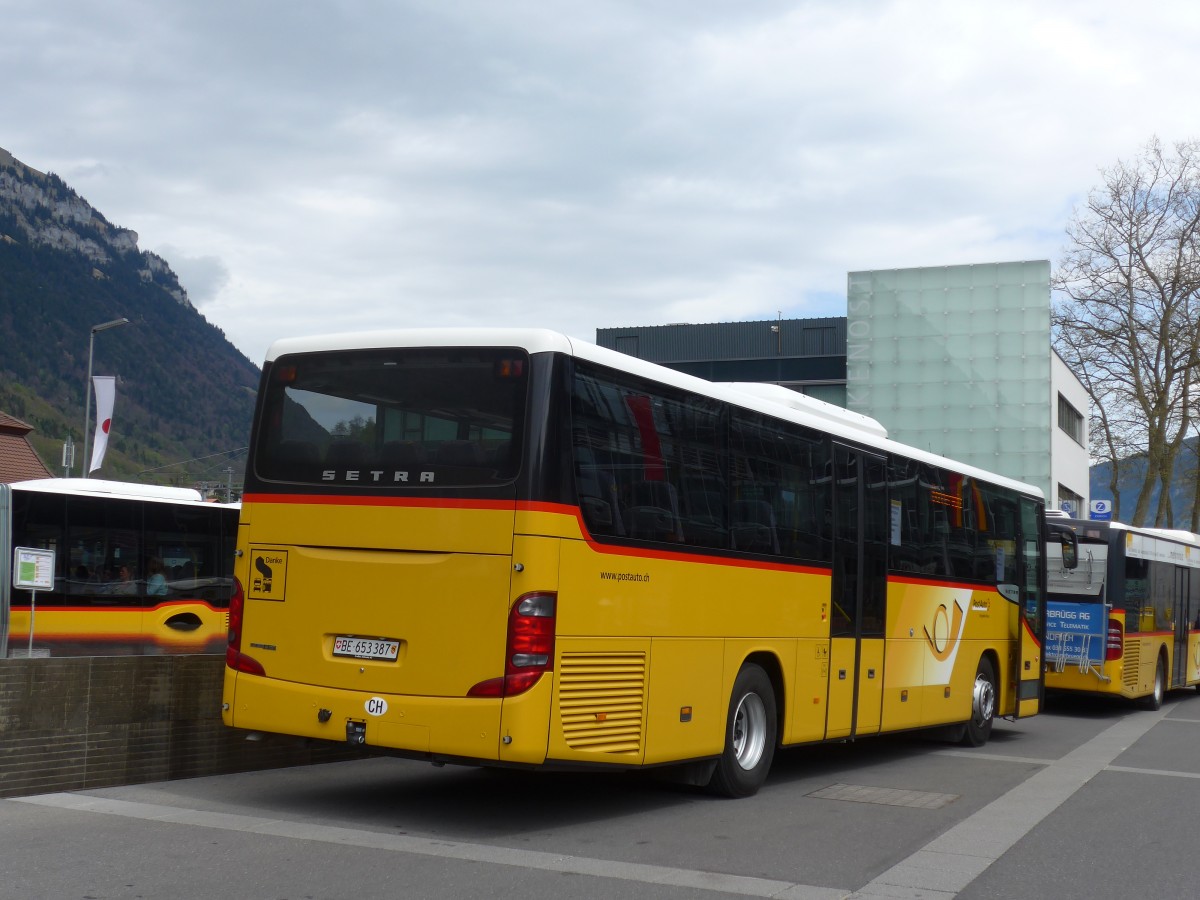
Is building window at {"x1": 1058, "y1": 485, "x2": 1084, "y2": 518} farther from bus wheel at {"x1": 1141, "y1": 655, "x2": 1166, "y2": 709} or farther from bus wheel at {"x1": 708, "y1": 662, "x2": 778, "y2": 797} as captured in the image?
bus wheel at {"x1": 708, "y1": 662, "x2": 778, "y2": 797}

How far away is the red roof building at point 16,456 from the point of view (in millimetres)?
49000

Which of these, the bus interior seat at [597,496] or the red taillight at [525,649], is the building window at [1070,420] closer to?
the bus interior seat at [597,496]

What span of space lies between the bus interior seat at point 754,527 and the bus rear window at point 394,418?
2440 mm

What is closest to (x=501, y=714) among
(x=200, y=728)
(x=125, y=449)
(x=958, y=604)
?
(x=200, y=728)

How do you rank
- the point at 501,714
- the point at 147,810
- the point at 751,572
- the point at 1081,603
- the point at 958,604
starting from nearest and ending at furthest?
1. the point at 501,714
2. the point at 147,810
3. the point at 751,572
4. the point at 958,604
5. the point at 1081,603

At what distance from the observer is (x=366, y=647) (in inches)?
348

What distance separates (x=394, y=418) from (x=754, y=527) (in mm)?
3108

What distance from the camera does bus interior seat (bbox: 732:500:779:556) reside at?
1042 centimetres

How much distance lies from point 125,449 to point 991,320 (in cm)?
13413

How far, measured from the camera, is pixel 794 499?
1138 cm

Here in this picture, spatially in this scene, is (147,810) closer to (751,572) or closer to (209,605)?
(751,572)

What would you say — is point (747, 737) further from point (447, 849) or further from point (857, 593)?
point (447, 849)

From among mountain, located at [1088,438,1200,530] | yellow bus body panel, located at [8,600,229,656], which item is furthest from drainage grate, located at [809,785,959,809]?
mountain, located at [1088,438,1200,530]

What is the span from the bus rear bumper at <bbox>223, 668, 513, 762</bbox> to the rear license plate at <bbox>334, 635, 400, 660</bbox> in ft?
0.79
